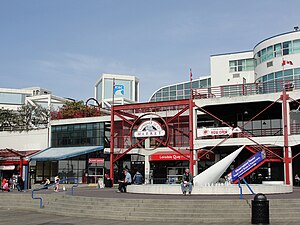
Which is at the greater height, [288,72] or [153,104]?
[288,72]

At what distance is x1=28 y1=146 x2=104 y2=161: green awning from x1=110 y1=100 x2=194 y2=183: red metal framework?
2.80 metres

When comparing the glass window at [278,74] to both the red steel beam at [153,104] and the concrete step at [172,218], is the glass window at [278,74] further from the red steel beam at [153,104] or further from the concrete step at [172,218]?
the concrete step at [172,218]

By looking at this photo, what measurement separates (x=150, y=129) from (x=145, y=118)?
3223mm

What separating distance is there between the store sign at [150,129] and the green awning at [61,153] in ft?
21.1

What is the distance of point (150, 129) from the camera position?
39312 millimetres

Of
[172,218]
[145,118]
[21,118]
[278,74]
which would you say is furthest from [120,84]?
[172,218]

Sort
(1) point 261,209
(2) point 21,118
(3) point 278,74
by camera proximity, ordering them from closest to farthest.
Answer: (1) point 261,209 < (3) point 278,74 < (2) point 21,118

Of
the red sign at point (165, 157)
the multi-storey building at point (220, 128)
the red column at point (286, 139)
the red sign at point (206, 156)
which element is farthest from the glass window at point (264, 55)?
the red sign at point (165, 157)

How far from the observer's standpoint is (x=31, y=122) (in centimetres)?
6619

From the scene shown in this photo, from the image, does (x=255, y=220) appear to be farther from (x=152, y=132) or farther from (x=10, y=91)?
(x=10, y=91)

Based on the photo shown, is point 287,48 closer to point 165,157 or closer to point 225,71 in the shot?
point 225,71

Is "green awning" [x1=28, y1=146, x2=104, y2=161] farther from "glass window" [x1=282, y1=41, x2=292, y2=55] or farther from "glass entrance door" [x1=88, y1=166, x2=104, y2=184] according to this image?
"glass window" [x1=282, y1=41, x2=292, y2=55]

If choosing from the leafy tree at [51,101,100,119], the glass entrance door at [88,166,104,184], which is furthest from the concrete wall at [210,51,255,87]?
the glass entrance door at [88,166,104,184]

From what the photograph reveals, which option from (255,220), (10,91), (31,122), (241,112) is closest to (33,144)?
(31,122)
